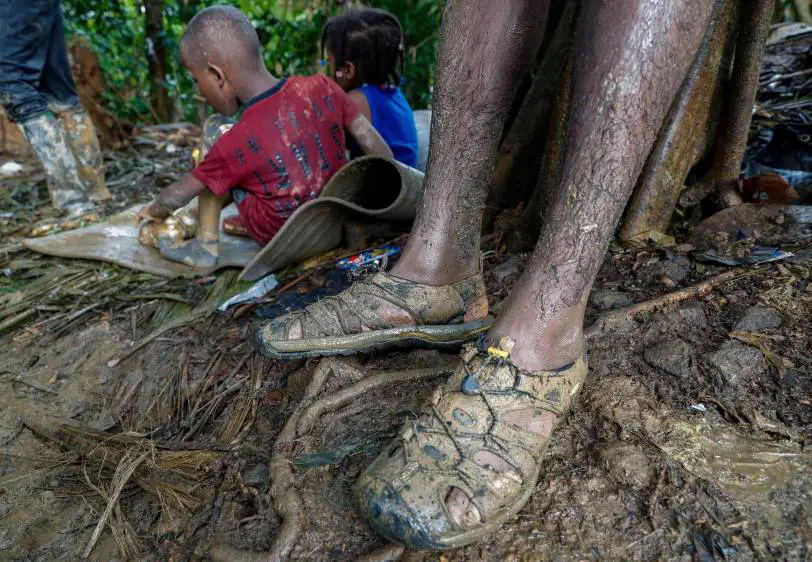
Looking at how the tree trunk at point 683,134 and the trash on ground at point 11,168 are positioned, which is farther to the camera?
the trash on ground at point 11,168

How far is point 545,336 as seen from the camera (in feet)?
4.10

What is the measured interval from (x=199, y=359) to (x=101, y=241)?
1.52 metres

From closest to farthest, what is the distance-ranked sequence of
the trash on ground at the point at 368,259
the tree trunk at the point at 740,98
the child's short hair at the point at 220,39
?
the tree trunk at the point at 740,98 → the trash on ground at the point at 368,259 → the child's short hair at the point at 220,39

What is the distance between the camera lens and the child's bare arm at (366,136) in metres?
2.83

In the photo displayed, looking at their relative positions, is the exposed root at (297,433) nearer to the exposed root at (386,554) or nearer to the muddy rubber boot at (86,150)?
the exposed root at (386,554)

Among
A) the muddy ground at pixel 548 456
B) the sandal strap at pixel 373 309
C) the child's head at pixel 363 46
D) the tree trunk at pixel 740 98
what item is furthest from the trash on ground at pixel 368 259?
the child's head at pixel 363 46

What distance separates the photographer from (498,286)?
2.01m

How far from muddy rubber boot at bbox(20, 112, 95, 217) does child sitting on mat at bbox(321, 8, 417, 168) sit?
1.98 meters

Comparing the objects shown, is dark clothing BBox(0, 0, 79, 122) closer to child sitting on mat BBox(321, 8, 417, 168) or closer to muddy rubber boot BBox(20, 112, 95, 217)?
muddy rubber boot BBox(20, 112, 95, 217)

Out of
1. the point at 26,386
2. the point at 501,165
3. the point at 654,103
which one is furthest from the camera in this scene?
the point at 501,165

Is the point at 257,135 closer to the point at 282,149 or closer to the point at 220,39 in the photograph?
the point at 282,149

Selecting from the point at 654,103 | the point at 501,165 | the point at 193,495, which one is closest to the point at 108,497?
the point at 193,495

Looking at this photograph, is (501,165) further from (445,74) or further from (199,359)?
(199,359)

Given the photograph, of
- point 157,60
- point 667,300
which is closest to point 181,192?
point 667,300
